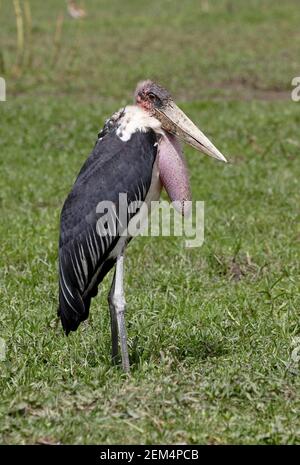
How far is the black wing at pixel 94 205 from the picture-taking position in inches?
146

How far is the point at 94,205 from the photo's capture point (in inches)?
147

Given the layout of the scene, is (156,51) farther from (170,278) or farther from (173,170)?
(173,170)

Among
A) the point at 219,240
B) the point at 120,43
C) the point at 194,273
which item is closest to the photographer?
the point at 194,273

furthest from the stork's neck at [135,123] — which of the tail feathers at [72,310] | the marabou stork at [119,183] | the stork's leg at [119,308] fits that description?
the tail feathers at [72,310]

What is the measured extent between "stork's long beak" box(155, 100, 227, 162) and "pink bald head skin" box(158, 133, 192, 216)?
0.15ft

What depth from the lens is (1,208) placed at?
6520mm

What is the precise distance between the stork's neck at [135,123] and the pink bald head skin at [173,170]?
62 mm

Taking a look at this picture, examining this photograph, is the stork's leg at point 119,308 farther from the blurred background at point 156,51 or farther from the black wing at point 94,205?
the blurred background at point 156,51

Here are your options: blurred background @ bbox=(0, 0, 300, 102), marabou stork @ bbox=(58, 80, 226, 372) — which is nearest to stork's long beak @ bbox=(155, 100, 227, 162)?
marabou stork @ bbox=(58, 80, 226, 372)

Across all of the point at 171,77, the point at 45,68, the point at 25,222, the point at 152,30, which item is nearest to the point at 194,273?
the point at 25,222

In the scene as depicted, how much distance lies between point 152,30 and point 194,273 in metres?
9.60

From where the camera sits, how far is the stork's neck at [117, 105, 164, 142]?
3738 millimetres

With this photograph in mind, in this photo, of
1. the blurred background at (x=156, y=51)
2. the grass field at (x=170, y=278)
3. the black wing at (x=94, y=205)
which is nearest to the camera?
the grass field at (x=170, y=278)

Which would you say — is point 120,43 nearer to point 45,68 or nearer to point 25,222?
point 45,68
